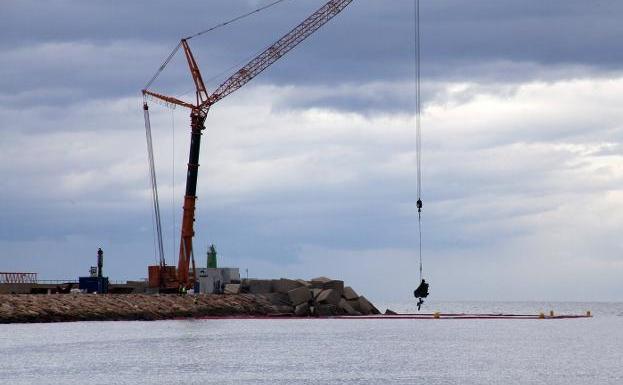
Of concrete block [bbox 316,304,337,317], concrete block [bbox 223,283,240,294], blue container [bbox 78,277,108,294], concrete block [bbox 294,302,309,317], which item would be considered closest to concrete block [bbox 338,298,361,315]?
concrete block [bbox 316,304,337,317]

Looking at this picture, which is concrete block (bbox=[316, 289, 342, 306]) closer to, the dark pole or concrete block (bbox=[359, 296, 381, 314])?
concrete block (bbox=[359, 296, 381, 314])

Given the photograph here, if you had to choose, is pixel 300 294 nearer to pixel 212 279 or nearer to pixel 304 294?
pixel 304 294

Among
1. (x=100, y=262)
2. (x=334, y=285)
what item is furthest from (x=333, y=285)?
(x=100, y=262)

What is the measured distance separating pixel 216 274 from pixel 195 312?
1556 cm

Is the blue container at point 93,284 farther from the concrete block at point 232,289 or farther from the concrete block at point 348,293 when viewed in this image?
the concrete block at point 348,293

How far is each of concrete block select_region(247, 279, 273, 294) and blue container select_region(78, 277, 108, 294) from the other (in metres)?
16.4

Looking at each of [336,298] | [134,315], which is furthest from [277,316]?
[134,315]

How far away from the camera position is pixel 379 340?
102 metres

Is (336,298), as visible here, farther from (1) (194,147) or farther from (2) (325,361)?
(2) (325,361)

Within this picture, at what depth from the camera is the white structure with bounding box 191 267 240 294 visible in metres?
142

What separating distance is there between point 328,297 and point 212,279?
14.5 metres

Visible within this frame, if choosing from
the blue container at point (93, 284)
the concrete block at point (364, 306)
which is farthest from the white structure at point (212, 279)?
the concrete block at point (364, 306)

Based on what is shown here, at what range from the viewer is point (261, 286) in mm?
139125

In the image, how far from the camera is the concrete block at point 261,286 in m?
139
